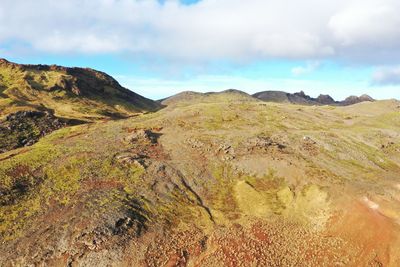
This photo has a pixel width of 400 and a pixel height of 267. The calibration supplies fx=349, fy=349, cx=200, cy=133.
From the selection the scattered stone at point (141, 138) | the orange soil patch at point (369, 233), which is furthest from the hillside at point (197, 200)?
the scattered stone at point (141, 138)

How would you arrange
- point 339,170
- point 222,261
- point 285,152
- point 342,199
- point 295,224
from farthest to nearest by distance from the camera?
point 285,152 → point 339,170 → point 342,199 → point 295,224 → point 222,261

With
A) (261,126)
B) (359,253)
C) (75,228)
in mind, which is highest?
(261,126)

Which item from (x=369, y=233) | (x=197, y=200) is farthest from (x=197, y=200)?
(x=369, y=233)

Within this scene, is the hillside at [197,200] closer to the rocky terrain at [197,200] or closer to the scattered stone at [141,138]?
the rocky terrain at [197,200]

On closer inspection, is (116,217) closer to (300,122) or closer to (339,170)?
(339,170)

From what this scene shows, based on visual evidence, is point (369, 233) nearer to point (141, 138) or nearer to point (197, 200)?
point (197, 200)

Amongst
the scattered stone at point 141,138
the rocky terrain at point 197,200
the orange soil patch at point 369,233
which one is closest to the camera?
the rocky terrain at point 197,200

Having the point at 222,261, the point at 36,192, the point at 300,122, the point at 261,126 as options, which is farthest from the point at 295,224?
the point at 300,122

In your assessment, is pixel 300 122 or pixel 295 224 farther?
pixel 300 122
